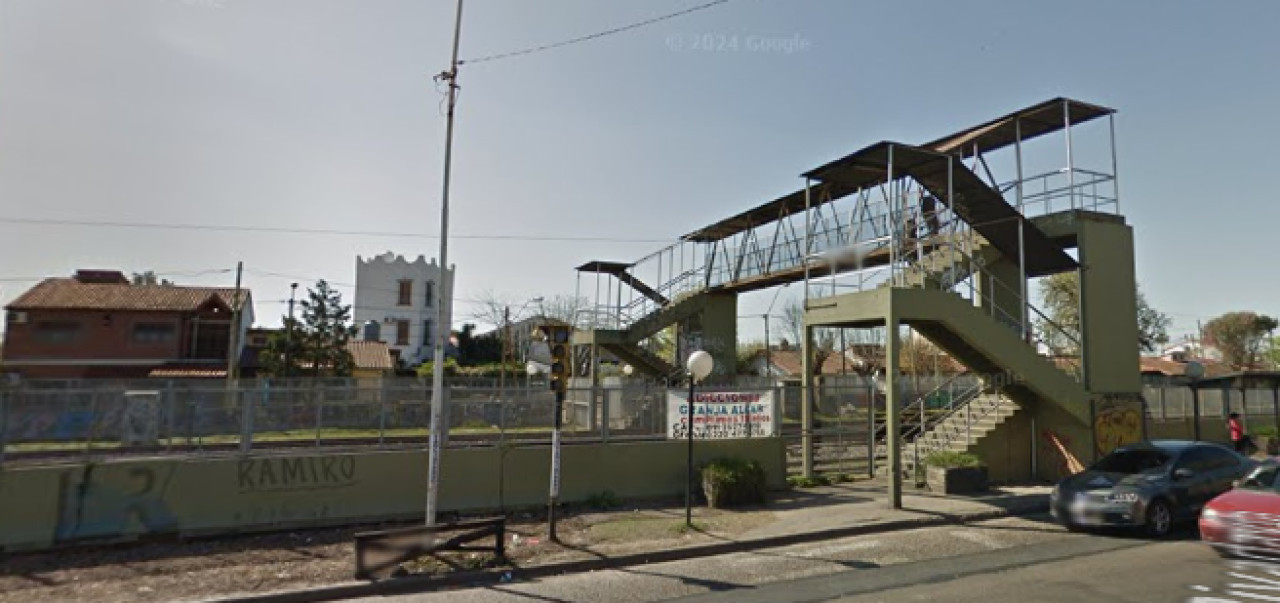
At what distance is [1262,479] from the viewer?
9.92 meters

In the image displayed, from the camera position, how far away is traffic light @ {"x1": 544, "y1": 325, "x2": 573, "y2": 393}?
36.0 ft

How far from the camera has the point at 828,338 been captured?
56.5 metres

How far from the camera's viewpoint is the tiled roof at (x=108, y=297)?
1517 inches

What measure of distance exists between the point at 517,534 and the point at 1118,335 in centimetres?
1507

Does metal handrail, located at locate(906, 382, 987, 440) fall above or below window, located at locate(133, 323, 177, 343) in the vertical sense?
below

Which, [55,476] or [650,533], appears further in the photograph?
[650,533]

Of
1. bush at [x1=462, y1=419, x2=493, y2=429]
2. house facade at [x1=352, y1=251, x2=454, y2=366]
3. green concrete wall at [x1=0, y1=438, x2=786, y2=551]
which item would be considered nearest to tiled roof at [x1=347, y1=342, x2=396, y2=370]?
house facade at [x1=352, y1=251, x2=454, y2=366]

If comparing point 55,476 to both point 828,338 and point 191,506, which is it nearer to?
point 191,506

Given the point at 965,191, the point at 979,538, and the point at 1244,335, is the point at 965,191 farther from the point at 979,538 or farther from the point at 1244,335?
the point at 1244,335

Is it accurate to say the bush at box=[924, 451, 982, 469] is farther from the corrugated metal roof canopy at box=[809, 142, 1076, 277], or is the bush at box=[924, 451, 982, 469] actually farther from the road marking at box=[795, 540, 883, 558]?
the corrugated metal roof canopy at box=[809, 142, 1076, 277]

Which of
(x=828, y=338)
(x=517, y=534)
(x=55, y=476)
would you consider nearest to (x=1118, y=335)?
(x=517, y=534)

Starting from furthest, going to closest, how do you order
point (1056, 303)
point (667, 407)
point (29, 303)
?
point (1056, 303), point (29, 303), point (667, 407)

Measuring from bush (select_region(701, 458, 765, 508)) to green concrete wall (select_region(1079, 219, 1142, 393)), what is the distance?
8.63 meters

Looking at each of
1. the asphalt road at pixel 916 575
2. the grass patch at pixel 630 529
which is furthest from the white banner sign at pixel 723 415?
the asphalt road at pixel 916 575
